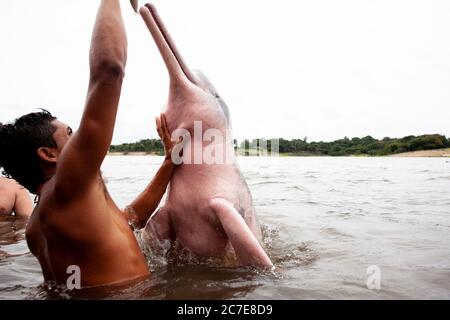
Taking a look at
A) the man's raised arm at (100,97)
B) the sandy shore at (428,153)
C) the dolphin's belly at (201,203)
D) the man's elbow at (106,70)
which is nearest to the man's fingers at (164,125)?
the dolphin's belly at (201,203)

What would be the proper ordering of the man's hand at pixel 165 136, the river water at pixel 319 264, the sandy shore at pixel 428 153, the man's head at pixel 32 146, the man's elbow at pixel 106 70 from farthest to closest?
the sandy shore at pixel 428 153, the man's hand at pixel 165 136, the river water at pixel 319 264, the man's head at pixel 32 146, the man's elbow at pixel 106 70

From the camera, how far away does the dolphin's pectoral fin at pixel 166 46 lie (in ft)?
11.3

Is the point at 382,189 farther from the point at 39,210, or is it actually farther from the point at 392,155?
the point at 392,155

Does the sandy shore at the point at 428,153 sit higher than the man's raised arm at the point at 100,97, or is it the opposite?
the man's raised arm at the point at 100,97

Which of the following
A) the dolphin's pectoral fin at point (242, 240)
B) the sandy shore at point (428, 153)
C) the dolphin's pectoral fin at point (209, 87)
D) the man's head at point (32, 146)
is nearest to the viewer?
the man's head at point (32, 146)

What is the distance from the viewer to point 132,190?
11.3m

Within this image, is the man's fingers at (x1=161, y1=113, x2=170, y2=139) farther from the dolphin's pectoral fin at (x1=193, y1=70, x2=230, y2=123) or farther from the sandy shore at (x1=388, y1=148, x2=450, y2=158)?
the sandy shore at (x1=388, y1=148, x2=450, y2=158)

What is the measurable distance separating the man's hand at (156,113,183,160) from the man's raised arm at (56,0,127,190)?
48.7 inches

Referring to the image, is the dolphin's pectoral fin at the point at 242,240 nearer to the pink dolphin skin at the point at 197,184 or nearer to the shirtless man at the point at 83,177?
the pink dolphin skin at the point at 197,184

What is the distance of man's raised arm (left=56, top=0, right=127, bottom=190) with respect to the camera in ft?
7.39

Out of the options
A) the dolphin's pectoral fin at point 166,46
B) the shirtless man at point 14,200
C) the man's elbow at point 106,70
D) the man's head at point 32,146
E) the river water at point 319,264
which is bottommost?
the river water at point 319,264

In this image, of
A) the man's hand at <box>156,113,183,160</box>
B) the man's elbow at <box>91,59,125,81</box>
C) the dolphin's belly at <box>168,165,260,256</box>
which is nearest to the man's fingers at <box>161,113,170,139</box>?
the man's hand at <box>156,113,183,160</box>

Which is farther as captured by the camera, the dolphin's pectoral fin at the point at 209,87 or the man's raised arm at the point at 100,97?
the dolphin's pectoral fin at the point at 209,87
